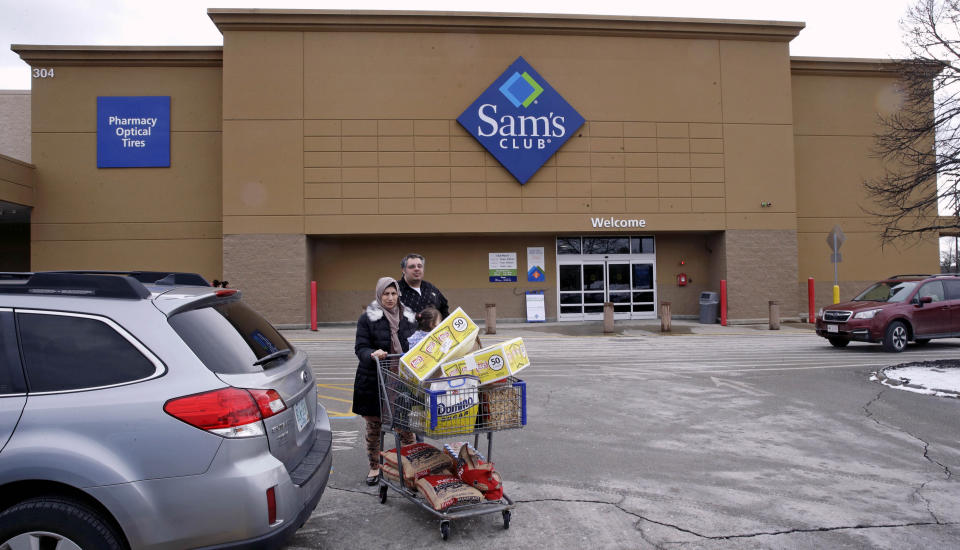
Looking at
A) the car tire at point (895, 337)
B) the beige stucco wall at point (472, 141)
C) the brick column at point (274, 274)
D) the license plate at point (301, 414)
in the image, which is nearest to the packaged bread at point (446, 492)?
the license plate at point (301, 414)

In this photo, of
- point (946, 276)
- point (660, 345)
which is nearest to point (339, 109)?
point (660, 345)

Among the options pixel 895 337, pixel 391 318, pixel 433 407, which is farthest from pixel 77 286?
pixel 895 337

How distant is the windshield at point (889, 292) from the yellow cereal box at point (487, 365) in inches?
529

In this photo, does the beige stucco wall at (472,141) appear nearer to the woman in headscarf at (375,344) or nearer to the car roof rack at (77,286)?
the woman in headscarf at (375,344)

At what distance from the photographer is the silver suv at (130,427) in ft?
9.42

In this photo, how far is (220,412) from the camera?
10.1ft

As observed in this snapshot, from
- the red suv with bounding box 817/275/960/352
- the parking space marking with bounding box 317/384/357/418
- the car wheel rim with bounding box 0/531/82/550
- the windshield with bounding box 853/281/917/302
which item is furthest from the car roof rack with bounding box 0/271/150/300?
the windshield with bounding box 853/281/917/302

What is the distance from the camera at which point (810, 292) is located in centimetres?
2156

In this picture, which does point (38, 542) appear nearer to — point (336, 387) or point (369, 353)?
point (369, 353)

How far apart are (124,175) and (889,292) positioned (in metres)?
23.6

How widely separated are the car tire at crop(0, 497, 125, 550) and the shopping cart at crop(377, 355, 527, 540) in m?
1.97

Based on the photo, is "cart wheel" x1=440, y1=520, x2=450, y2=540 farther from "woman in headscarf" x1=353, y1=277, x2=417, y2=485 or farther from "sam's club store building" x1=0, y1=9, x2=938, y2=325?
"sam's club store building" x1=0, y1=9, x2=938, y2=325

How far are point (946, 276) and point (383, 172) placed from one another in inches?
631

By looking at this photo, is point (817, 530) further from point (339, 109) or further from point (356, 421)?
point (339, 109)
